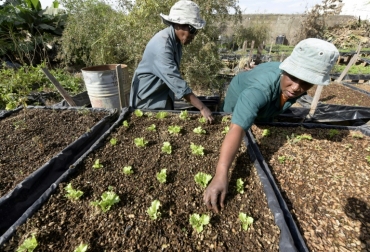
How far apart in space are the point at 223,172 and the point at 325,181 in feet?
3.85

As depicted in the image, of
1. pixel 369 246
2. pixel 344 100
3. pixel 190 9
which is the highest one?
pixel 190 9

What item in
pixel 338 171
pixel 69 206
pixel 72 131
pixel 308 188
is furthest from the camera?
pixel 72 131

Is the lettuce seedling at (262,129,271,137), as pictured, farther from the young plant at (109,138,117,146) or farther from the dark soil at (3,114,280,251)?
the young plant at (109,138,117,146)

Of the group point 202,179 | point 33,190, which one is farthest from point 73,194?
point 202,179

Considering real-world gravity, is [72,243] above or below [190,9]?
below

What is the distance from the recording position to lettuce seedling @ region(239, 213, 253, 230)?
1.41 metres

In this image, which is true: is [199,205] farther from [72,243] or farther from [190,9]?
[190,9]

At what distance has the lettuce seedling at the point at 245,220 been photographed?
4.62ft

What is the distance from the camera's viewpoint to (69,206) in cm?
155

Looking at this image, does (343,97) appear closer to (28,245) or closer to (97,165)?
(97,165)

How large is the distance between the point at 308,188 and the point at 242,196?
0.67m

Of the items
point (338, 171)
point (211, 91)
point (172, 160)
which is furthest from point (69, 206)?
point (211, 91)

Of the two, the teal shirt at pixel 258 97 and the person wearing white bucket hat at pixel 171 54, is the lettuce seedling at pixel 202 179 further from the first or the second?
the person wearing white bucket hat at pixel 171 54

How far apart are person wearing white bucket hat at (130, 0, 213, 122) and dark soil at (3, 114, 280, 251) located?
2.33ft
